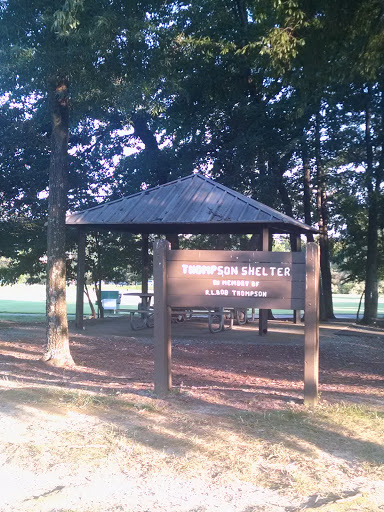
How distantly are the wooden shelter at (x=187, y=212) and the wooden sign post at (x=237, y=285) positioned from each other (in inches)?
227

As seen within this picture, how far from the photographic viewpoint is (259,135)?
55.7 feet

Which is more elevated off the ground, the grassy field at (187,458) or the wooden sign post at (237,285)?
the wooden sign post at (237,285)

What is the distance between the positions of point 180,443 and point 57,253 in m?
5.04

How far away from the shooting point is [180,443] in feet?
14.7

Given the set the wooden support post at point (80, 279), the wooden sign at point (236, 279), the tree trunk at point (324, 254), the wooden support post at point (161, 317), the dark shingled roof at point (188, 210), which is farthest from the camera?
the tree trunk at point (324, 254)

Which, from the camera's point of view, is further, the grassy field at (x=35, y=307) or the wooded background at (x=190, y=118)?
the grassy field at (x=35, y=307)

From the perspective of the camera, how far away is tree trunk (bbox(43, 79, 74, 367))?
860 centimetres

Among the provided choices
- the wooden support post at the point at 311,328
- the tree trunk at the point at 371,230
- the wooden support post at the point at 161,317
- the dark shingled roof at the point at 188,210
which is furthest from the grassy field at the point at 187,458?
the tree trunk at the point at 371,230

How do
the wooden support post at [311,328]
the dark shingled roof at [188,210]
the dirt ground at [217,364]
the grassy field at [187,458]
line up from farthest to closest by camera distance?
the dark shingled roof at [188,210] → the dirt ground at [217,364] → the wooden support post at [311,328] → the grassy field at [187,458]

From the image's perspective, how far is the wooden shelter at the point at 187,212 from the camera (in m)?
12.2

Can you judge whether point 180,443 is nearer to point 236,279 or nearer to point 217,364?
point 236,279

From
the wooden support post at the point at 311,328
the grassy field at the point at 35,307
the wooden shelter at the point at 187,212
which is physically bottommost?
the grassy field at the point at 35,307

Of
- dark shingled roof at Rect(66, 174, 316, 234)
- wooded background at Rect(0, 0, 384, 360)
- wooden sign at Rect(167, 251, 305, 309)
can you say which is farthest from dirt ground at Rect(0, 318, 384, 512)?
dark shingled roof at Rect(66, 174, 316, 234)

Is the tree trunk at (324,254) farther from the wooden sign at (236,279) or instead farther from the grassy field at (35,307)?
the wooden sign at (236,279)
